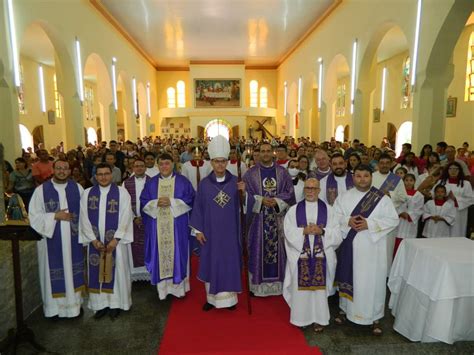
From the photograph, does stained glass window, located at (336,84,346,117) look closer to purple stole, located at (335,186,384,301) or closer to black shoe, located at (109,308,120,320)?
purple stole, located at (335,186,384,301)

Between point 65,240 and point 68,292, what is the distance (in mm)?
599

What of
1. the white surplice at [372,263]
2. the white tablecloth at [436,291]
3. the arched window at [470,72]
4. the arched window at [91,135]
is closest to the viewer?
the white tablecloth at [436,291]

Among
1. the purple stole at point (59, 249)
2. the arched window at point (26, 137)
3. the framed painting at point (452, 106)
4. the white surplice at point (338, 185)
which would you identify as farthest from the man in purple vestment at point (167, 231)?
the arched window at point (26, 137)

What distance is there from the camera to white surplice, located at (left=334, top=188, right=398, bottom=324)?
12.5 feet

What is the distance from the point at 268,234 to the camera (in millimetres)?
4742

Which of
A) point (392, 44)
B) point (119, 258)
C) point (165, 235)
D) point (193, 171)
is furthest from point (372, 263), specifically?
point (392, 44)

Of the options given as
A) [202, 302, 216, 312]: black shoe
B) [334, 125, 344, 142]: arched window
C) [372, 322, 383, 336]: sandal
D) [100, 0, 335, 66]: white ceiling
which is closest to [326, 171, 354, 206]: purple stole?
[372, 322, 383, 336]: sandal

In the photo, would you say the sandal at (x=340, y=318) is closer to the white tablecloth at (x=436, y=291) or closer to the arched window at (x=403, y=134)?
the white tablecloth at (x=436, y=291)

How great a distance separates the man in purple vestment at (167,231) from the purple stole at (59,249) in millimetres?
817

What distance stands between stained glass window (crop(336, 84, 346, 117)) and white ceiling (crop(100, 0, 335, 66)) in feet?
15.8

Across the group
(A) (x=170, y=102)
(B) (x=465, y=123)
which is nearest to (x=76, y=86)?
(B) (x=465, y=123)

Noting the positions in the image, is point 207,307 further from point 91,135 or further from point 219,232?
point 91,135

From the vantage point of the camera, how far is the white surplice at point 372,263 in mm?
3799

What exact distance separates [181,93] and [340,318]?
27599 mm
